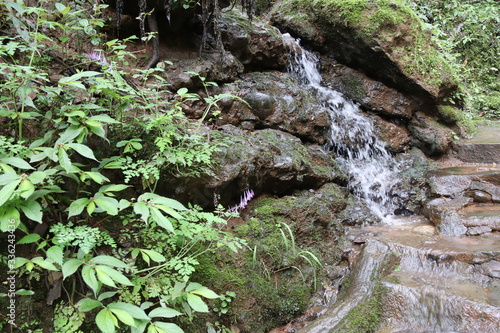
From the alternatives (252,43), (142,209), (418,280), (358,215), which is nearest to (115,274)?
(142,209)

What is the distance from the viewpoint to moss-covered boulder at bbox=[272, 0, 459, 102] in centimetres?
631

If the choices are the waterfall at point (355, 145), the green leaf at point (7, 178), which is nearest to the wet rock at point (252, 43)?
the waterfall at point (355, 145)

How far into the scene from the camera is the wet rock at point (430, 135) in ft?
20.7

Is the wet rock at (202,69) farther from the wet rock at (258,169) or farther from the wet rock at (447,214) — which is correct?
the wet rock at (447,214)

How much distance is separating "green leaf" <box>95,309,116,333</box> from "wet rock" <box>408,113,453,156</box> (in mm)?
6621

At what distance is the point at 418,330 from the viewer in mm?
2555

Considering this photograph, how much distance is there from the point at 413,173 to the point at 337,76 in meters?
2.78

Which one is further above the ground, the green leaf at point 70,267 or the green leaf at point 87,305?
the green leaf at point 70,267

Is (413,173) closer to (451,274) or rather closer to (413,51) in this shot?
(413,51)

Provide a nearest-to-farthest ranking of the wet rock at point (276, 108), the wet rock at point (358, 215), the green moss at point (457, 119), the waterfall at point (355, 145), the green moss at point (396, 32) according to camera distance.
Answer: the wet rock at point (358, 215), the wet rock at point (276, 108), the waterfall at point (355, 145), the green moss at point (396, 32), the green moss at point (457, 119)

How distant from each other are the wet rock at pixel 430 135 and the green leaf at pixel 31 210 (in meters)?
6.79

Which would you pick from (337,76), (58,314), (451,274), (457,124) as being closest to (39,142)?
(58,314)

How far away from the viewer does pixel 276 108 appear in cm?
514

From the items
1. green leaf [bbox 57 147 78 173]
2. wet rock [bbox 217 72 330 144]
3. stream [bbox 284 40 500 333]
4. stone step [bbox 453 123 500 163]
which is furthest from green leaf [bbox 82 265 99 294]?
stone step [bbox 453 123 500 163]
